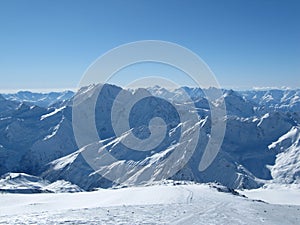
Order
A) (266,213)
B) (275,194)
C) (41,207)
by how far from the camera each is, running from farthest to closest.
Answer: (275,194) < (41,207) < (266,213)

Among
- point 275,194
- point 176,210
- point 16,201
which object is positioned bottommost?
point 275,194

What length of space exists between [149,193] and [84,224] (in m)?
24.9

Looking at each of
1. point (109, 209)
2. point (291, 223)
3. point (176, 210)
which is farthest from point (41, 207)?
point (291, 223)

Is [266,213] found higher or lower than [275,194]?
higher

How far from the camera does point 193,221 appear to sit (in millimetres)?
32719

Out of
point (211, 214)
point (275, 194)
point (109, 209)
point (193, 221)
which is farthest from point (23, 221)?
point (275, 194)

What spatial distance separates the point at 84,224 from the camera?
30562mm

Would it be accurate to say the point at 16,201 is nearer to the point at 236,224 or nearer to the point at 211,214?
the point at 211,214

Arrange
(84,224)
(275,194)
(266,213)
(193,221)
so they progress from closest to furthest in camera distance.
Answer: (84,224) → (193,221) → (266,213) → (275,194)

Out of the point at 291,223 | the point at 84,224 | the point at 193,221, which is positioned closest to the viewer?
the point at 84,224

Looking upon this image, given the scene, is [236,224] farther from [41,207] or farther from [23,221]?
[41,207]

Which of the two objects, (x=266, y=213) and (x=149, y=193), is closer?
(x=266, y=213)

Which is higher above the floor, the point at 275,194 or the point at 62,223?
the point at 62,223

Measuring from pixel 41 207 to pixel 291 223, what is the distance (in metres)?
28.7
